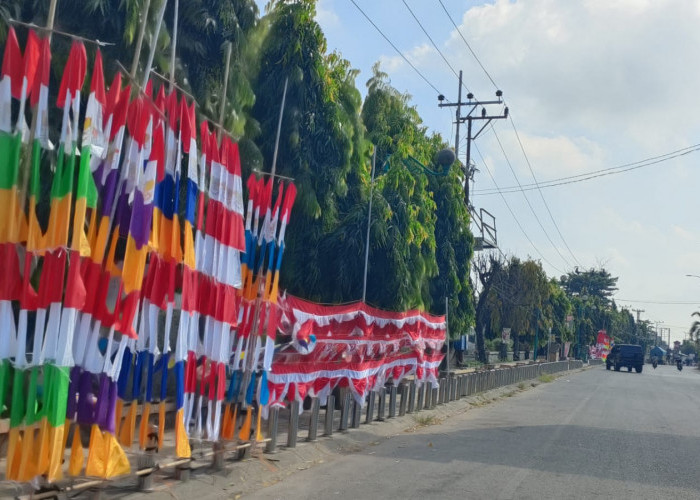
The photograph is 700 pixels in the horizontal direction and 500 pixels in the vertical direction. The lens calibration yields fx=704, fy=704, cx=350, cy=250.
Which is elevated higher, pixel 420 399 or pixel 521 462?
pixel 420 399

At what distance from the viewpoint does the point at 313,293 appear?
13617mm

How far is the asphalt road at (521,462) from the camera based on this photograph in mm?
8102

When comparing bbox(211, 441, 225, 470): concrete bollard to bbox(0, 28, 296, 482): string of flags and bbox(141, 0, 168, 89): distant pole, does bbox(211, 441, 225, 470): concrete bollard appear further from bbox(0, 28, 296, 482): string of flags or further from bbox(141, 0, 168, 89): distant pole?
bbox(141, 0, 168, 89): distant pole

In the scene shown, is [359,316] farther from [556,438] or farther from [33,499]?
[33,499]

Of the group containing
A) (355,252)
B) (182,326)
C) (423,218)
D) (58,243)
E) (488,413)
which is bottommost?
(488,413)

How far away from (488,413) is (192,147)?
1278 cm

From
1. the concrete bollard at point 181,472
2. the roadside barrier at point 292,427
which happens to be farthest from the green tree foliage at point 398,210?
the concrete bollard at point 181,472

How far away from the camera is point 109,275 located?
5.82 metres

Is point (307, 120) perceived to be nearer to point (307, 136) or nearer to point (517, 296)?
point (307, 136)

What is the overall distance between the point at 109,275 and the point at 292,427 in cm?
461

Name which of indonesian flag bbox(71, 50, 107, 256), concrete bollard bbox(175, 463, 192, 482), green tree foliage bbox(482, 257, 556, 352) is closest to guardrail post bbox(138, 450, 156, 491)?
concrete bollard bbox(175, 463, 192, 482)

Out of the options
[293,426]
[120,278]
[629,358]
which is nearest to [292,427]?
[293,426]

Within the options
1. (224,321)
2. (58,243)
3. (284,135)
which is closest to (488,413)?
(284,135)

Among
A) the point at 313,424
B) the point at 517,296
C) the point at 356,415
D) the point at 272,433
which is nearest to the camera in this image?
the point at 272,433
